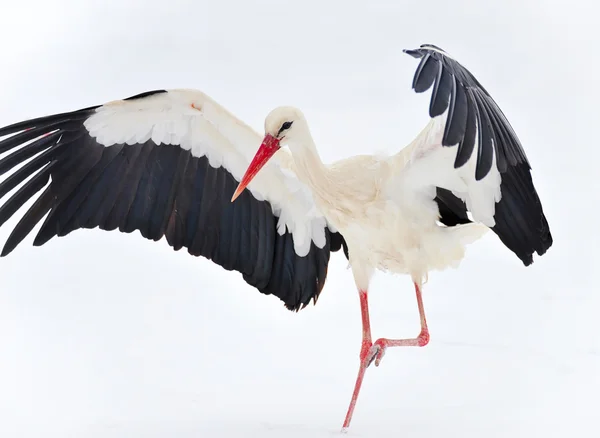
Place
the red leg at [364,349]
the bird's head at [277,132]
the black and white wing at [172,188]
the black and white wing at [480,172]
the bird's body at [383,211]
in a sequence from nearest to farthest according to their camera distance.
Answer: the black and white wing at [480,172], the bird's head at [277,132], the bird's body at [383,211], the black and white wing at [172,188], the red leg at [364,349]

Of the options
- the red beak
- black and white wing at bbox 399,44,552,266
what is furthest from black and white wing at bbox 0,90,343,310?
black and white wing at bbox 399,44,552,266

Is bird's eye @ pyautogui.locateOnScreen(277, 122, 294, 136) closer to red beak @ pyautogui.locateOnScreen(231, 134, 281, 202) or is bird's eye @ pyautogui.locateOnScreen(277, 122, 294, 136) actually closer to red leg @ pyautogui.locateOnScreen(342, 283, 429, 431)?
red beak @ pyautogui.locateOnScreen(231, 134, 281, 202)

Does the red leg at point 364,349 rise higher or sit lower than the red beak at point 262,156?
lower

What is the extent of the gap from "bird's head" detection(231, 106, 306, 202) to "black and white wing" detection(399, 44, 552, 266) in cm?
55

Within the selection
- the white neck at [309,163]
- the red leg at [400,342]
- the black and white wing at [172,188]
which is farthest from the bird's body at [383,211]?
the black and white wing at [172,188]

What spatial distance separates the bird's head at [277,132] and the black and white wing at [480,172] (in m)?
0.55

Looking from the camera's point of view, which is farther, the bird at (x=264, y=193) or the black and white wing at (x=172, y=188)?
the black and white wing at (x=172, y=188)

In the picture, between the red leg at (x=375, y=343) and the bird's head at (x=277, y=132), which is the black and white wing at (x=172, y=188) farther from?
the red leg at (x=375, y=343)

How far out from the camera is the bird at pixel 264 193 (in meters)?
4.29

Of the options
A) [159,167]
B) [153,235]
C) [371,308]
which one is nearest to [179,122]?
[159,167]

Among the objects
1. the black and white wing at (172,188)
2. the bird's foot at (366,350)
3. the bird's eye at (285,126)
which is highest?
the bird's eye at (285,126)

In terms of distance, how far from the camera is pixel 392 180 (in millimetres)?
4363

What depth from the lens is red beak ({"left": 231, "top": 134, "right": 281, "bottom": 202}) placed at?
4.22 m

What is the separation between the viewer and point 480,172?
330 centimetres
